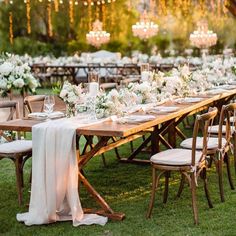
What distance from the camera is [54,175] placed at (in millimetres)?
4750

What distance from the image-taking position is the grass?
15.1 ft

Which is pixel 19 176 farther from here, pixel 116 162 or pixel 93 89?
pixel 116 162

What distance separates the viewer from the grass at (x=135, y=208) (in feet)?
15.1

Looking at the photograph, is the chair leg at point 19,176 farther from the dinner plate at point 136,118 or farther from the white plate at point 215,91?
the white plate at point 215,91

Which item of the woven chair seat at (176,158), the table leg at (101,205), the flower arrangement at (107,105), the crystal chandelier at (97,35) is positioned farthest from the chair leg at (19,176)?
the crystal chandelier at (97,35)

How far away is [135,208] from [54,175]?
85 centimetres

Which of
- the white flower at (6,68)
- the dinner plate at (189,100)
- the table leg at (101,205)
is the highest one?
the white flower at (6,68)

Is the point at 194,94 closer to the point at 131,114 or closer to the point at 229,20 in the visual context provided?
the point at 131,114

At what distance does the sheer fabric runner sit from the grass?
9 centimetres

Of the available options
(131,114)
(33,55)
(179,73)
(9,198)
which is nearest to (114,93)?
(131,114)

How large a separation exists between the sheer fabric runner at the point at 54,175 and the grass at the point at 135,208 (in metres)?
0.09

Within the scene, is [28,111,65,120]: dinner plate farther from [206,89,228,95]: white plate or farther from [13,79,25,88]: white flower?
[206,89,228,95]: white plate

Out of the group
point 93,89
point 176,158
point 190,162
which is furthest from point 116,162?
point 190,162

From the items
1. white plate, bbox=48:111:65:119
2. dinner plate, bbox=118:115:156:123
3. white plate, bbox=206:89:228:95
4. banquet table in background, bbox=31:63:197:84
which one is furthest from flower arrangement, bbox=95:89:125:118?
banquet table in background, bbox=31:63:197:84
